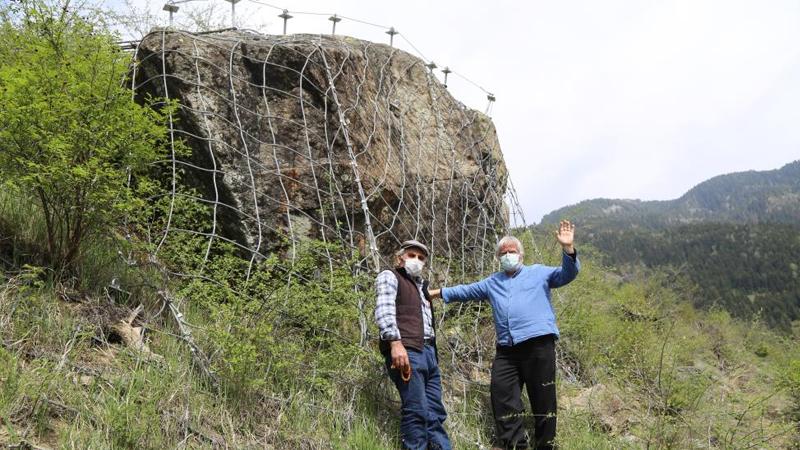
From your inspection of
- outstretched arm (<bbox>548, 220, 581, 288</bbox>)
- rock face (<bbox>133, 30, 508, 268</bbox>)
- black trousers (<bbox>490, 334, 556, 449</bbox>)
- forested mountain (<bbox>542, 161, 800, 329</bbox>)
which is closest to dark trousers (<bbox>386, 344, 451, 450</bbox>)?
black trousers (<bbox>490, 334, 556, 449</bbox>)

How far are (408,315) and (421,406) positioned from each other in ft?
1.64

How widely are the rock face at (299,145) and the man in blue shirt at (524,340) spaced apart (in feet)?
3.59

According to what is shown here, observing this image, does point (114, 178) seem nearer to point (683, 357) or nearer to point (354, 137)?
point (354, 137)

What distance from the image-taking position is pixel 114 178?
2.98m

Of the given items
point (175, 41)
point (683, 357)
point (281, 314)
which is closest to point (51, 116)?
point (281, 314)

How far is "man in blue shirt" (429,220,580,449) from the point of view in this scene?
3.28 m

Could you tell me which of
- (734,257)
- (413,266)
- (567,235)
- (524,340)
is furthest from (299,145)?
(734,257)

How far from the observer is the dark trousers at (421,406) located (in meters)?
2.93

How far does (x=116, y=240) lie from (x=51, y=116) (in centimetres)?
84

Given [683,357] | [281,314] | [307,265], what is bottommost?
[683,357]

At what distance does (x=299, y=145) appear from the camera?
14.9ft

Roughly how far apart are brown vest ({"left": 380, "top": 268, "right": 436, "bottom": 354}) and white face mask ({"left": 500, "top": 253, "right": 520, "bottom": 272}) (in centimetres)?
71

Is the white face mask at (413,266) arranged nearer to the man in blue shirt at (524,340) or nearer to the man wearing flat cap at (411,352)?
the man wearing flat cap at (411,352)

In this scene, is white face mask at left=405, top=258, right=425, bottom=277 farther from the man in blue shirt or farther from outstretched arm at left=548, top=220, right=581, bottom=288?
outstretched arm at left=548, top=220, right=581, bottom=288
